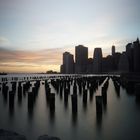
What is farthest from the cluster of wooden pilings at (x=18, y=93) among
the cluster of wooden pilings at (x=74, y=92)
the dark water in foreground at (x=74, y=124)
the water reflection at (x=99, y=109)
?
the water reflection at (x=99, y=109)

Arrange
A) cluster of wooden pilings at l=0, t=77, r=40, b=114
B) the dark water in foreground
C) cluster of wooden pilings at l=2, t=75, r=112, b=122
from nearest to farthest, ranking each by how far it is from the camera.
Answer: the dark water in foreground → cluster of wooden pilings at l=2, t=75, r=112, b=122 → cluster of wooden pilings at l=0, t=77, r=40, b=114

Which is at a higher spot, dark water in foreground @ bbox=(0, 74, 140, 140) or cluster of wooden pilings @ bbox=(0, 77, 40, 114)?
cluster of wooden pilings @ bbox=(0, 77, 40, 114)

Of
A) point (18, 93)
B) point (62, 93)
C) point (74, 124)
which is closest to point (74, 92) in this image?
point (62, 93)

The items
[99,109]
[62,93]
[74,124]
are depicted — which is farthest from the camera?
[62,93]

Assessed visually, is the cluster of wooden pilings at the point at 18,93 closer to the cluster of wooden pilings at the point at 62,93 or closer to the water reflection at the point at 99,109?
the cluster of wooden pilings at the point at 62,93

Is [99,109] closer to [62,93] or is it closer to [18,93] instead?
[18,93]

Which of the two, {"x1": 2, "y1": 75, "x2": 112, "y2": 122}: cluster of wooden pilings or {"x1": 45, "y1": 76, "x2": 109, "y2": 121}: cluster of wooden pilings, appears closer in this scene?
{"x1": 2, "y1": 75, "x2": 112, "y2": 122}: cluster of wooden pilings

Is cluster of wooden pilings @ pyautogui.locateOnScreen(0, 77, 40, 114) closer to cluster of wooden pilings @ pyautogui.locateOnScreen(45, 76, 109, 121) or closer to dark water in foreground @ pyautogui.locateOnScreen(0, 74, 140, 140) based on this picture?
dark water in foreground @ pyautogui.locateOnScreen(0, 74, 140, 140)

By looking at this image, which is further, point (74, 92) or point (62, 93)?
point (62, 93)

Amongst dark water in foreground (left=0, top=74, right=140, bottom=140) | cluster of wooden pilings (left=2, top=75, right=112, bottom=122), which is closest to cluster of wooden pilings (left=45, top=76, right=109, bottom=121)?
cluster of wooden pilings (left=2, top=75, right=112, bottom=122)

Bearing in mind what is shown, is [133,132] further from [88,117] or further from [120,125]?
[88,117]

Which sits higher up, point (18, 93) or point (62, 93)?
point (18, 93)

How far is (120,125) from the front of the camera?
44.6 feet

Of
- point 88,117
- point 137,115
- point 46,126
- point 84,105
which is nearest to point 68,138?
point 46,126
